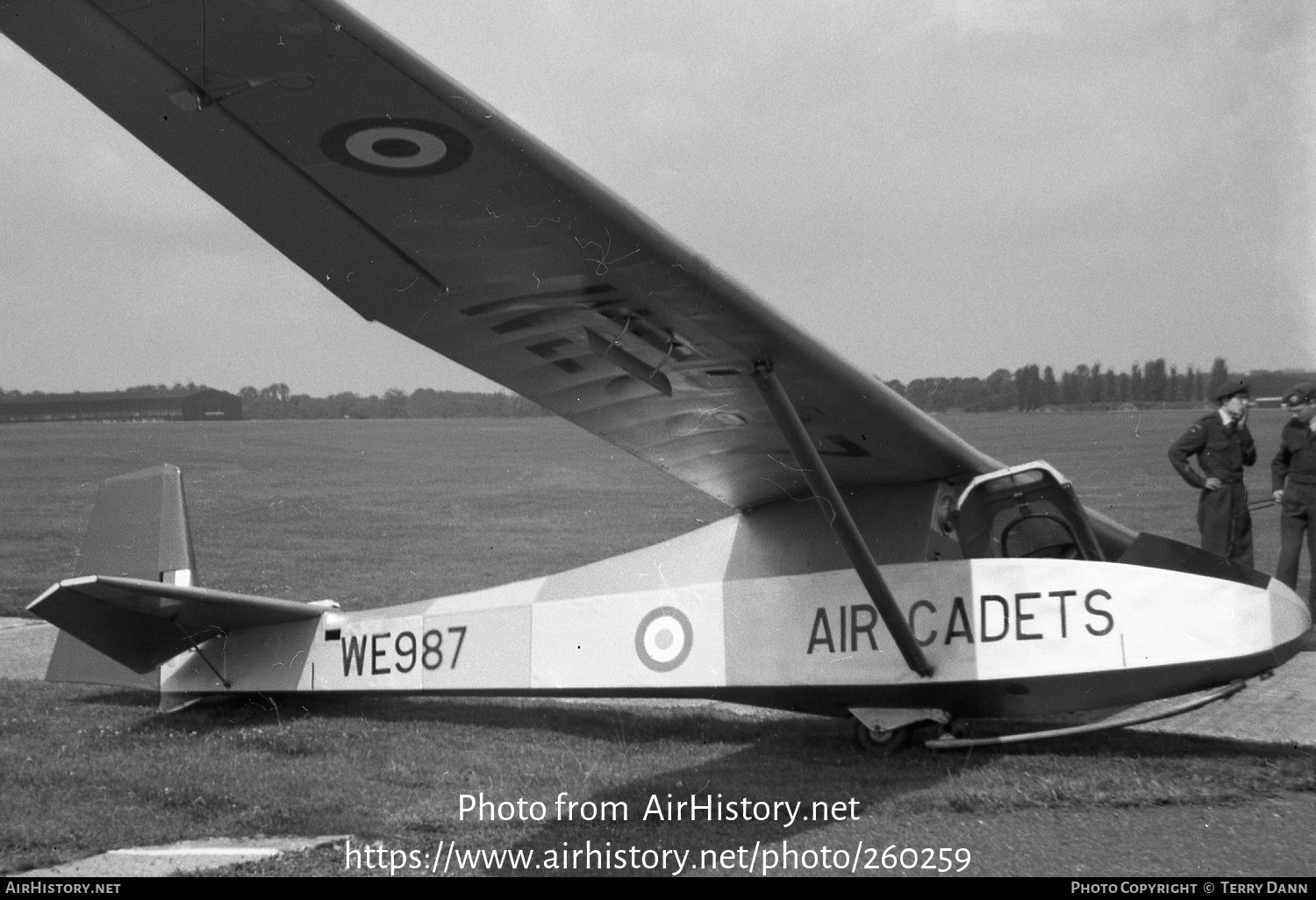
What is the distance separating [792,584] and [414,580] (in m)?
8.48

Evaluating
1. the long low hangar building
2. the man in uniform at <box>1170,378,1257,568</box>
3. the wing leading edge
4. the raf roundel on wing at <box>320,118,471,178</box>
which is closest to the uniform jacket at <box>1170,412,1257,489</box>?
the man in uniform at <box>1170,378,1257,568</box>

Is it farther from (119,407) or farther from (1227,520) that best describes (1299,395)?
(119,407)

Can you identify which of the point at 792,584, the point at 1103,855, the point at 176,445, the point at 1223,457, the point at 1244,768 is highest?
the point at 176,445

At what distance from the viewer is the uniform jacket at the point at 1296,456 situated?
8.72 meters

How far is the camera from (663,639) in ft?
20.0

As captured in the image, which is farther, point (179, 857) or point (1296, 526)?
point (1296, 526)

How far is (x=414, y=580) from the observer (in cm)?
1348

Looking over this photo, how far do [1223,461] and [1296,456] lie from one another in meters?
0.96

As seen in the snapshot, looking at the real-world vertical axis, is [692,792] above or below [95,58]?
below

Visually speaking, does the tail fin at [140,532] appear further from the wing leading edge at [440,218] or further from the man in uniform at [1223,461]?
the man in uniform at [1223,461]

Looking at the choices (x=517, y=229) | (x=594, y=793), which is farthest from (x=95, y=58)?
(x=594, y=793)

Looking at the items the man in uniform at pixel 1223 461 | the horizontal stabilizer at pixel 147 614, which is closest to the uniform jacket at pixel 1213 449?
the man in uniform at pixel 1223 461

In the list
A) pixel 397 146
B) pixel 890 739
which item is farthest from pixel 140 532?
pixel 397 146

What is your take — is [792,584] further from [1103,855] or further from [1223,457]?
[1223,457]
